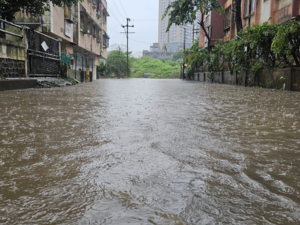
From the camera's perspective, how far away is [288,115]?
4.15 metres

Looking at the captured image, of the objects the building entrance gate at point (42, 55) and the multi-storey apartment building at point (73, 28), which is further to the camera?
the multi-storey apartment building at point (73, 28)

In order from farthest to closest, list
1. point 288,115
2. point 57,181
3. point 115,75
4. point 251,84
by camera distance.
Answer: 1. point 115,75
2. point 251,84
3. point 288,115
4. point 57,181

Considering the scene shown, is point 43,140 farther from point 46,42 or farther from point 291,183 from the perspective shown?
point 46,42

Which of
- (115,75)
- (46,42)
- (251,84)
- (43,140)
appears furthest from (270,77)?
(115,75)

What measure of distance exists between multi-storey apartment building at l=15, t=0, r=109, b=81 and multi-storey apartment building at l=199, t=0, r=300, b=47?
8.72 metres

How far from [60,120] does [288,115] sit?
2.97m

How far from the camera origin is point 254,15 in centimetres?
1819

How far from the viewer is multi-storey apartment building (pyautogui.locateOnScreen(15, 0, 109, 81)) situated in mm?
15492

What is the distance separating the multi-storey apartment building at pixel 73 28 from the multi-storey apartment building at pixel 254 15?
8724 millimetres

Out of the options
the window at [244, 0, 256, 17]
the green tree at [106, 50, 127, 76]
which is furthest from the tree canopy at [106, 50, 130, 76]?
the window at [244, 0, 256, 17]

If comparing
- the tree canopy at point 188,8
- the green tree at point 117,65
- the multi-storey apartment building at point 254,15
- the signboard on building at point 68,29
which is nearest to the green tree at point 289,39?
the multi-storey apartment building at point 254,15

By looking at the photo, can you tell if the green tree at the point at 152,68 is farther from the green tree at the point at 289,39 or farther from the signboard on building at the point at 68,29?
the green tree at the point at 289,39

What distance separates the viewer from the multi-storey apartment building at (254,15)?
13.3m

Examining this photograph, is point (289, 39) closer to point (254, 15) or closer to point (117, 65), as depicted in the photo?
point (254, 15)
